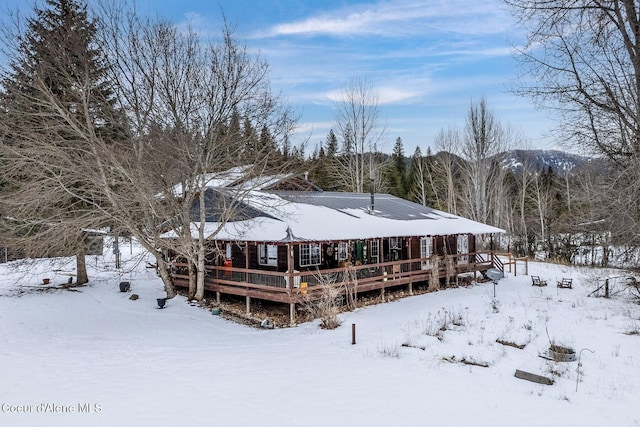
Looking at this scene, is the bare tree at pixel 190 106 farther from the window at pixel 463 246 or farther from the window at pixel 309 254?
the window at pixel 463 246

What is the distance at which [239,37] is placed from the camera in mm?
15969

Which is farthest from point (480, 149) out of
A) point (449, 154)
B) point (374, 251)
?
point (374, 251)


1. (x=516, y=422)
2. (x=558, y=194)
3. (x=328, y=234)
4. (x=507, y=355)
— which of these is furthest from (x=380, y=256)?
(x=558, y=194)

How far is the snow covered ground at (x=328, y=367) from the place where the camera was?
645 cm

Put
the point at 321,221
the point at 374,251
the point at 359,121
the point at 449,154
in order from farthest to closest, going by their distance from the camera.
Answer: the point at 449,154 < the point at 359,121 < the point at 374,251 < the point at 321,221

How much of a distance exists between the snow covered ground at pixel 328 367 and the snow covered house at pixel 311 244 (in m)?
1.72

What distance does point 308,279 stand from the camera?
49.3ft

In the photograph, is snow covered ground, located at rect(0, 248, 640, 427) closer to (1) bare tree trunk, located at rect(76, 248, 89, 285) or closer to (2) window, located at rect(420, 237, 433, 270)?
(1) bare tree trunk, located at rect(76, 248, 89, 285)

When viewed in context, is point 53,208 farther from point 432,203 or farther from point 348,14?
point 432,203

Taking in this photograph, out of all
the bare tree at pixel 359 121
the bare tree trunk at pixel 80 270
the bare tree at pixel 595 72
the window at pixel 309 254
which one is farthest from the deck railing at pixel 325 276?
the bare tree at pixel 359 121

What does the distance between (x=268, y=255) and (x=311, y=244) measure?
77.5 inches

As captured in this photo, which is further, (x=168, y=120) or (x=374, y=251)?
(x=374, y=251)

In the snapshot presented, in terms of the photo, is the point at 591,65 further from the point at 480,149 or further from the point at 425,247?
the point at 480,149

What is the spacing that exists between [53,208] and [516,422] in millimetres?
16089
